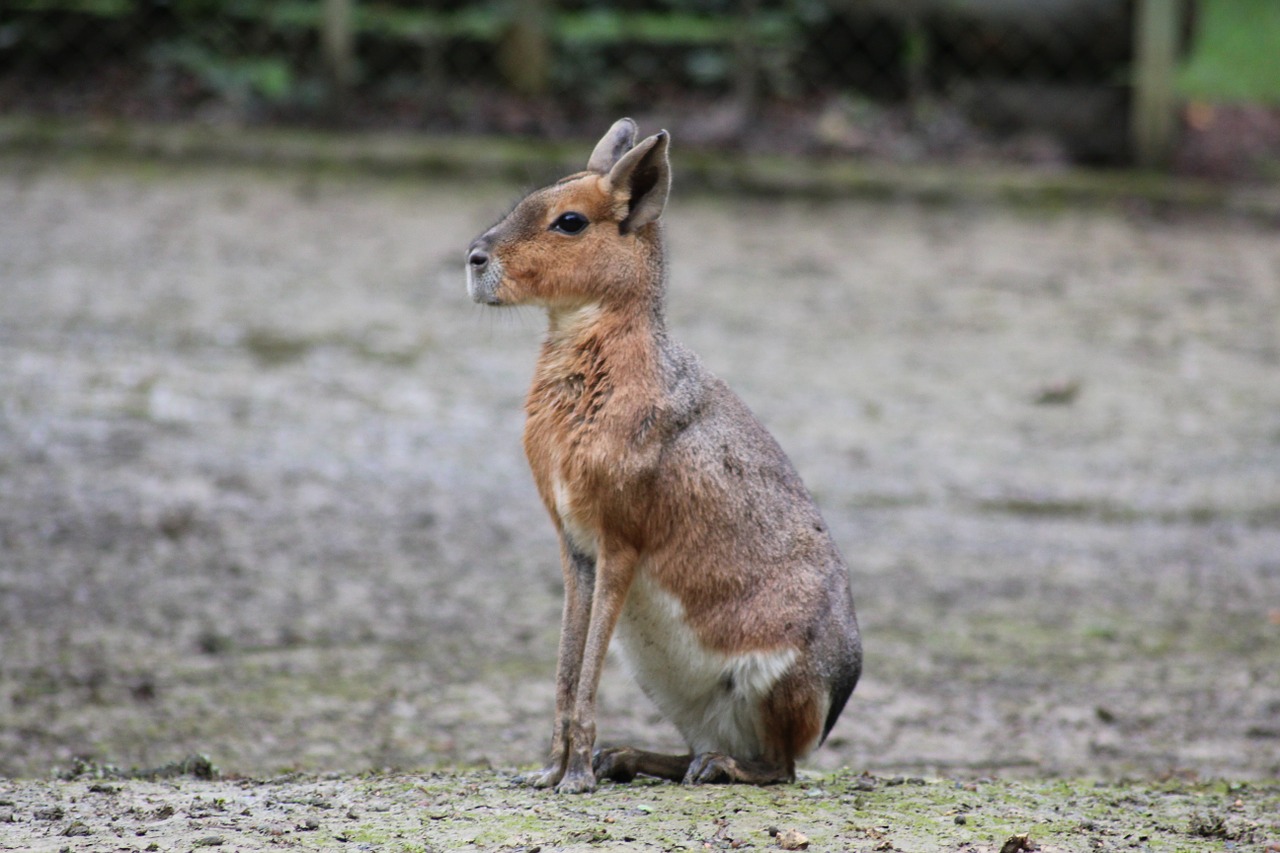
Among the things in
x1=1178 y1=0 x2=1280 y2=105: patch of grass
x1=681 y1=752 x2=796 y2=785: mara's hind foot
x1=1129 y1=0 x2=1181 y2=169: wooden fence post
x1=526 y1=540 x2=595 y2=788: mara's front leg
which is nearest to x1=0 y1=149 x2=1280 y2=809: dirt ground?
x1=1129 y1=0 x2=1181 y2=169: wooden fence post

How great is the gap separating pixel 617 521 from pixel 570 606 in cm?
25

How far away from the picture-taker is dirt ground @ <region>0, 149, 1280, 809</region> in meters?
4.39

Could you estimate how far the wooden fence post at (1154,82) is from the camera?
9.55m

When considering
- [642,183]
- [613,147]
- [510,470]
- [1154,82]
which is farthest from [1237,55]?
[642,183]

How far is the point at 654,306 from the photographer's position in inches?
126

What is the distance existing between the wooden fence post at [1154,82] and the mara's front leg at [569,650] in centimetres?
757

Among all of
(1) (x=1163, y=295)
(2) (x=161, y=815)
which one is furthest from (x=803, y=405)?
(2) (x=161, y=815)

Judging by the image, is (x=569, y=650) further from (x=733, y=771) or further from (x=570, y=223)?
(x=570, y=223)

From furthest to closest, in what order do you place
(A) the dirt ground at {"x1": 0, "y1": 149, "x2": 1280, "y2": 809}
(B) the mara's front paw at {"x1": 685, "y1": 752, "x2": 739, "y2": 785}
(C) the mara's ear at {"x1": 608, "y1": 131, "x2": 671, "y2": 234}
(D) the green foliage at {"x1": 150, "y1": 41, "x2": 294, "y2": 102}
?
(D) the green foliage at {"x1": 150, "y1": 41, "x2": 294, "y2": 102}
(A) the dirt ground at {"x1": 0, "y1": 149, "x2": 1280, "y2": 809}
(B) the mara's front paw at {"x1": 685, "y1": 752, "x2": 739, "y2": 785}
(C) the mara's ear at {"x1": 608, "y1": 131, "x2": 671, "y2": 234}

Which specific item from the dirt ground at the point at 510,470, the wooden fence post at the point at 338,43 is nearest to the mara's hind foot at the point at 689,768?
the dirt ground at the point at 510,470

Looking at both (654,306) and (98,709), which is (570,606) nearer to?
(654,306)

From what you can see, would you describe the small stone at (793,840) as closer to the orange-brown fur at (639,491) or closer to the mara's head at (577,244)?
the orange-brown fur at (639,491)

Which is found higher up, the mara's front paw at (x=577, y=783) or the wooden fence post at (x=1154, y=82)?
the wooden fence post at (x=1154, y=82)

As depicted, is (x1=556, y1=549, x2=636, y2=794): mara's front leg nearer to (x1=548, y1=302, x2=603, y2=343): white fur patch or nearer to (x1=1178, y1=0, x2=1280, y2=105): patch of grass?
(x1=548, y1=302, x2=603, y2=343): white fur patch
